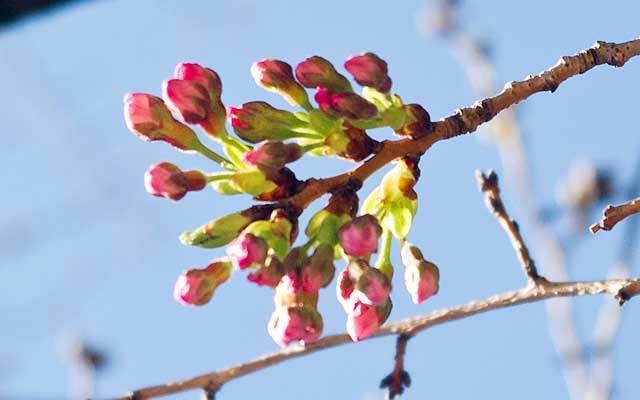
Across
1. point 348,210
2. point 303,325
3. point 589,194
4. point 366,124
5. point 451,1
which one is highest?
point 451,1

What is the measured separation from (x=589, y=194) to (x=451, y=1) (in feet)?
3.70

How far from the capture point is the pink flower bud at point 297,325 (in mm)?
1550

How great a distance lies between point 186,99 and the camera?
1.68 metres

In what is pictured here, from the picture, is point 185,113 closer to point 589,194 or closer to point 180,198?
point 180,198

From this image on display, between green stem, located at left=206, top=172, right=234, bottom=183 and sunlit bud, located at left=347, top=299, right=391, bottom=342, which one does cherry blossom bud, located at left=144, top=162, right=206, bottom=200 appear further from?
sunlit bud, located at left=347, top=299, right=391, bottom=342

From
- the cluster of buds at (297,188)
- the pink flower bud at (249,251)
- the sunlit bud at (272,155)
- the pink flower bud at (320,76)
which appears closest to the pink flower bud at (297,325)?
the cluster of buds at (297,188)

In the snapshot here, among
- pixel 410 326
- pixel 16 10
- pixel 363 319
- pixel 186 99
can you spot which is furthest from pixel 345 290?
pixel 16 10

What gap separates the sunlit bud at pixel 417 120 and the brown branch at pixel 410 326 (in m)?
0.29

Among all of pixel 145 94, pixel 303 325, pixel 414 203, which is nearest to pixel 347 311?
pixel 303 325

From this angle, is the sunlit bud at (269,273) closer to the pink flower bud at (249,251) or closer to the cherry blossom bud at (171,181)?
the pink flower bud at (249,251)

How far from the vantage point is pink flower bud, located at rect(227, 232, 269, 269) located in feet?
4.89

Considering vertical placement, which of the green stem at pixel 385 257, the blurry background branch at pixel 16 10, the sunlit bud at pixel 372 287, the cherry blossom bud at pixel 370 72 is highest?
the blurry background branch at pixel 16 10

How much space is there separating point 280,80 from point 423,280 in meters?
0.41

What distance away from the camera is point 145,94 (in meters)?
1.73
